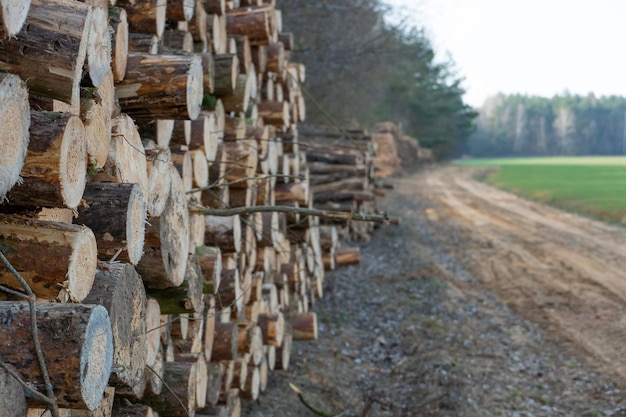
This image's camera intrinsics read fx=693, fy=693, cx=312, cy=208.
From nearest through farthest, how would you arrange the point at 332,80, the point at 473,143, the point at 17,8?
the point at 17,8
the point at 332,80
the point at 473,143

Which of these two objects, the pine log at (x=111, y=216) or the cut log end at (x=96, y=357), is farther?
the pine log at (x=111, y=216)

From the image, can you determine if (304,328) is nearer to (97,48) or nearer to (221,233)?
(221,233)

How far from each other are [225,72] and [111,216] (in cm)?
270

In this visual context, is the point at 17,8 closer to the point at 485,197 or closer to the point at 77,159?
the point at 77,159

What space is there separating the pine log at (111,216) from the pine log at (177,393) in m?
1.17

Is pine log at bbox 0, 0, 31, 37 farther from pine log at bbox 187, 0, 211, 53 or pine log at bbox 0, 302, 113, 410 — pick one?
pine log at bbox 187, 0, 211, 53

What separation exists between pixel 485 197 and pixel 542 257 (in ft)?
44.9

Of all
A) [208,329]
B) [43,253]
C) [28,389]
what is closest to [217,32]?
[208,329]

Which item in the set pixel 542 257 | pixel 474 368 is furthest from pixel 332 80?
pixel 474 368

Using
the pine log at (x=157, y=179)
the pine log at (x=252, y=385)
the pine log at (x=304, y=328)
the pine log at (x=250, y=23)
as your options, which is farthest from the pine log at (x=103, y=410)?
the pine log at (x=250, y=23)

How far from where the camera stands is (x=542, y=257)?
12.8 meters

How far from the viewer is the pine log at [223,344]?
5070mm

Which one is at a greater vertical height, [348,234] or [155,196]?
[155,196]

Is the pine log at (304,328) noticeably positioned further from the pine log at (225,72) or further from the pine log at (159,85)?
the pine log at (159,85)
